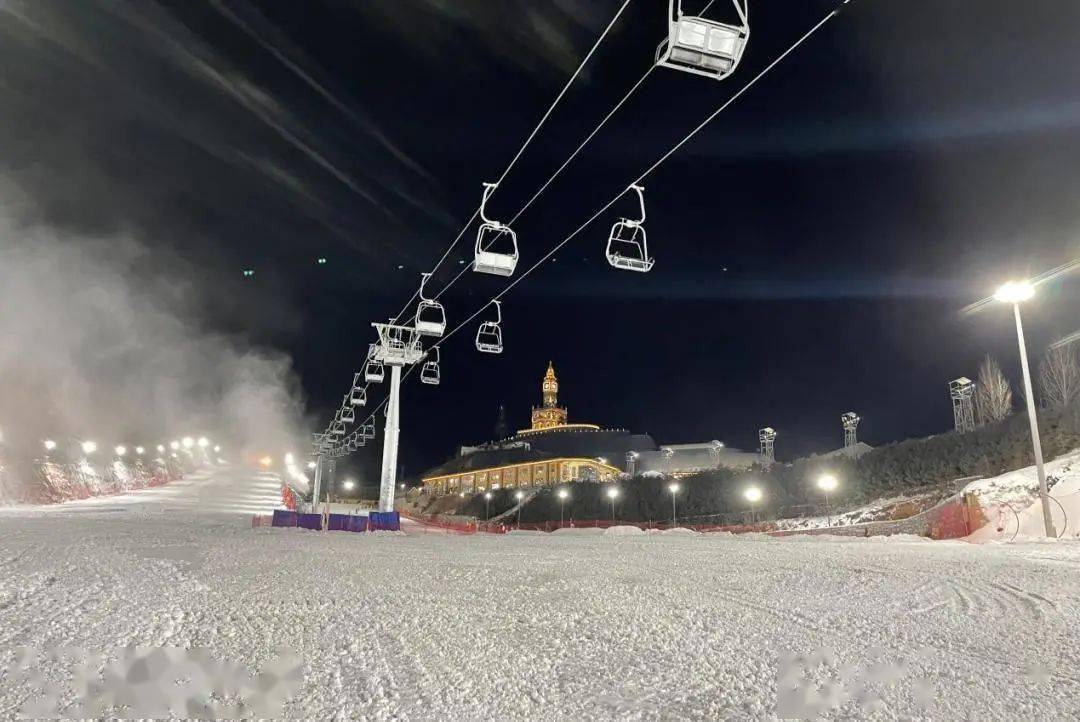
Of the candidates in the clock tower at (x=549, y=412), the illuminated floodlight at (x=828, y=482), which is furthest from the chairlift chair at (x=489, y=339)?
the clock tower at (x=549, y=412)

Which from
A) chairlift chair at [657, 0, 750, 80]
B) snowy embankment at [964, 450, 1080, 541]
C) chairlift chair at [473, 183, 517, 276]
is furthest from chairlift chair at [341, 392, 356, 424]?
chairlift chair at [657, 0, 750, 80]

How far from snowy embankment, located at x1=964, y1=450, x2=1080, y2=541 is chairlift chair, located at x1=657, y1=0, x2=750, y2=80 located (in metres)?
17.1

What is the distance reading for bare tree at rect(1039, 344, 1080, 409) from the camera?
44.7 m

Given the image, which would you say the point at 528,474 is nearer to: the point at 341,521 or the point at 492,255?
the point at 341,521

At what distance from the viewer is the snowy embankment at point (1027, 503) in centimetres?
1736

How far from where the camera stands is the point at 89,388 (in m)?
60.7

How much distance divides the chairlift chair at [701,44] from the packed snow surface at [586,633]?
19.4 feet

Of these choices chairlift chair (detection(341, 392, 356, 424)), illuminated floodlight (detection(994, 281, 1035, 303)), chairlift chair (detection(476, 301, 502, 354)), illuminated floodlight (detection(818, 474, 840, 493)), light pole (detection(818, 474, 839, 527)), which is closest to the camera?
illuminated floodlight (detection(994, 281, 1035, 303))

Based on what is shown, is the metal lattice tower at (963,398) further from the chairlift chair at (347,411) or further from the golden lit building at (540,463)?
the golden lit building at (540,463)

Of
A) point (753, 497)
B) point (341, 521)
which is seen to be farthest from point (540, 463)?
point (341, 521)

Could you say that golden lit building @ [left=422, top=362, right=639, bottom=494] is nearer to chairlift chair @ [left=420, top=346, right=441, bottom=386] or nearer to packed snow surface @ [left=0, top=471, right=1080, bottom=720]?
chairlift chair @ [left=420, top=346, right=441, bottom=386]

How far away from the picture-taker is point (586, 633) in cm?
486

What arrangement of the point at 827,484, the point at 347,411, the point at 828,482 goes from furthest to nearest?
1. the point at 347,411
2. the point at 827,484
3. the point at 828,482

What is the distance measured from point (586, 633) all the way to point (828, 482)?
40481 millimetres
